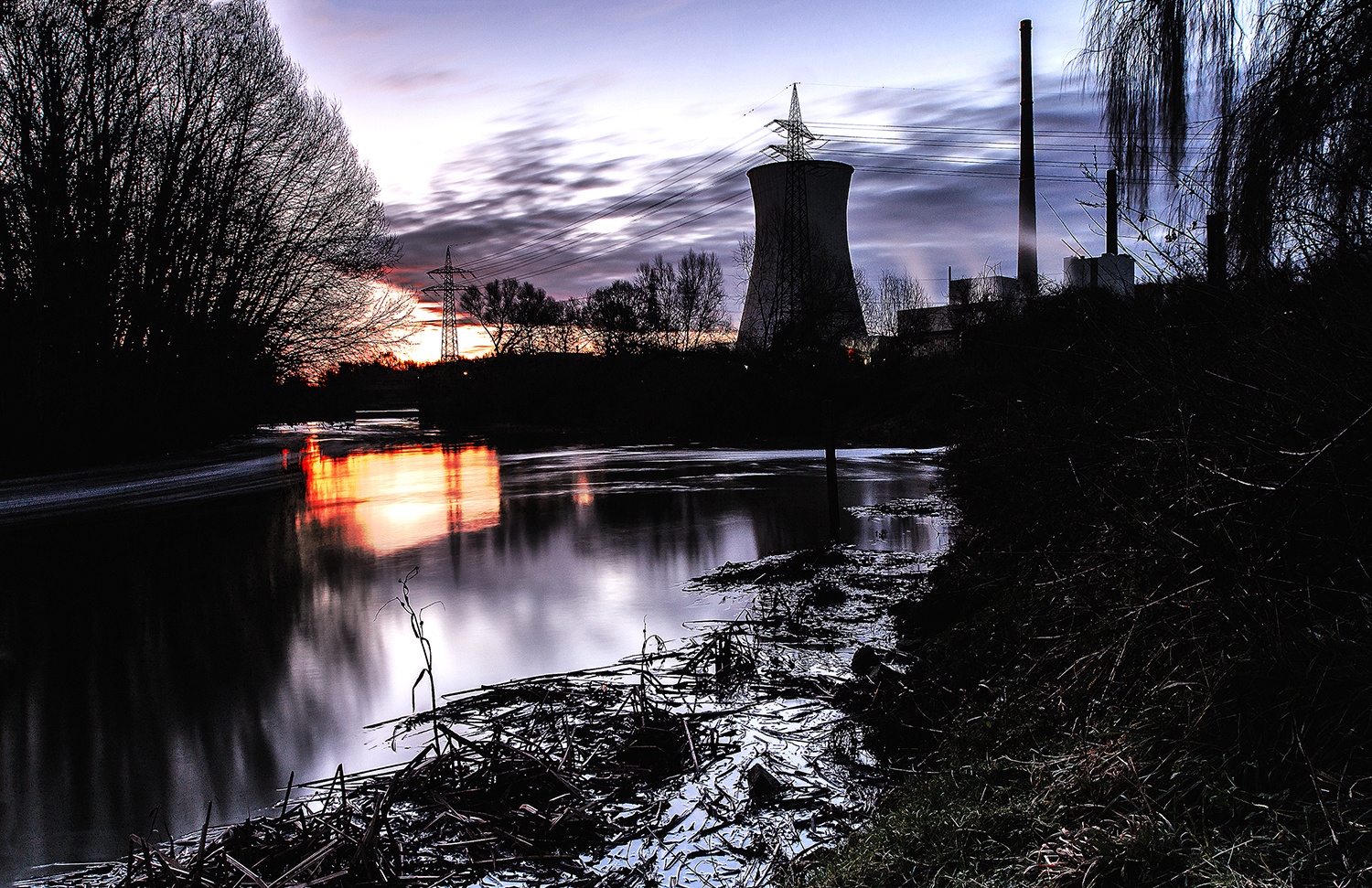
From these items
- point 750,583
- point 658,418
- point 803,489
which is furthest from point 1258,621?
point 658,418

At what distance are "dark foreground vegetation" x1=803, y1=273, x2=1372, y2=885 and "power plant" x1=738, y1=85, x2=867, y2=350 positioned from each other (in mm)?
27545

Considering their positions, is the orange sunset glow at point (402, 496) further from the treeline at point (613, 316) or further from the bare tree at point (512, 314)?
the bare tree at point (512, 314)

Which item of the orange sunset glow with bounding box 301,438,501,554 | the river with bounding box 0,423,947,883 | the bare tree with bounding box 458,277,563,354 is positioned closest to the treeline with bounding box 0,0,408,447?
the river with bounding box 0,423,947,883

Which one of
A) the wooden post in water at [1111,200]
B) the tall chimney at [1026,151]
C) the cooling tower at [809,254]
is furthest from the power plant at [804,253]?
the wooden post in water at [1111,200]

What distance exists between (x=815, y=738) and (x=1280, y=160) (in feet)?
9.92

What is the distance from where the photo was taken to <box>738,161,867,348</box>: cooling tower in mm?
30125

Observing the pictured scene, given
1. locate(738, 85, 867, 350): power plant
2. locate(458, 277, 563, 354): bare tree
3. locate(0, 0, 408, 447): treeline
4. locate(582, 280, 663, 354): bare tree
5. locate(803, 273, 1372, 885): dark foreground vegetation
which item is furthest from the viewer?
locate(458, 277, 563, 354): bare tree

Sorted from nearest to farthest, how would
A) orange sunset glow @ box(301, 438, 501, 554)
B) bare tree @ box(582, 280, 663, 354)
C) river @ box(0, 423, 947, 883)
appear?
river @ box(0, 423, 947, 883), orange sunset glow @ box(301, 438, 501, 554), bare tree @ box(582, 280, 663, 354)

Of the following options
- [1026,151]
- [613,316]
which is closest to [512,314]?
[613,316]

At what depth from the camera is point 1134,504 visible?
2771 mm

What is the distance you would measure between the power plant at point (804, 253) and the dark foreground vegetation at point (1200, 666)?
27545mm

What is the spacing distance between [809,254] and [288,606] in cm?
2579

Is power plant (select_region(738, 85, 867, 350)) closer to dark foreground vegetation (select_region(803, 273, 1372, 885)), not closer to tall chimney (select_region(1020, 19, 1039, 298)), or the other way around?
tall chimney (select_region(1020, 19, 1039, 298))

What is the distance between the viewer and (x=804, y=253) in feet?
99.2
